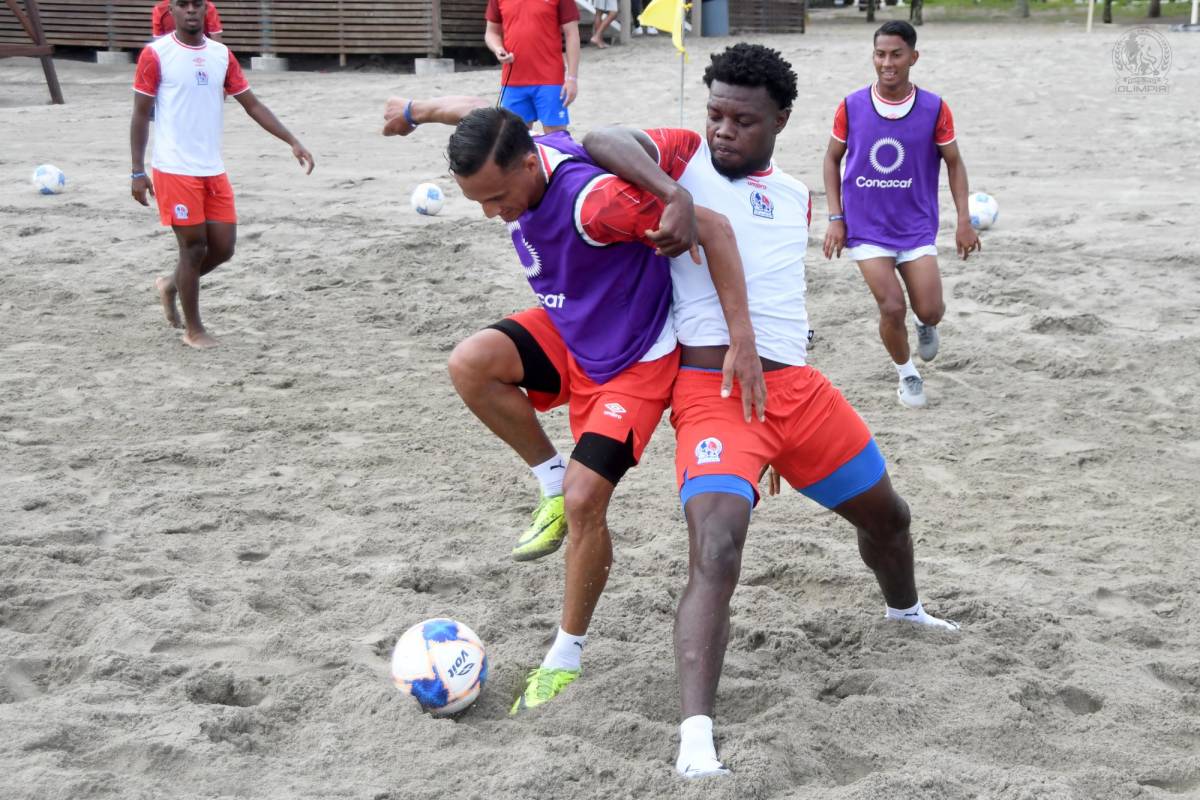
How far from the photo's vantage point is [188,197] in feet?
23.4

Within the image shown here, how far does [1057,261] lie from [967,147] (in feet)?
11.7

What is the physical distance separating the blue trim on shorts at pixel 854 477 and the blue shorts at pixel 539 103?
6.78 m

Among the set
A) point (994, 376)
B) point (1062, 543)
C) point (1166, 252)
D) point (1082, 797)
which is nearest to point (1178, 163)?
point (1166, 252)

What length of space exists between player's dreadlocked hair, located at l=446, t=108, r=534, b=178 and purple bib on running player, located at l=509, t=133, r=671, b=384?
0.16 metres

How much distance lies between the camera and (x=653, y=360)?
11.9 ft

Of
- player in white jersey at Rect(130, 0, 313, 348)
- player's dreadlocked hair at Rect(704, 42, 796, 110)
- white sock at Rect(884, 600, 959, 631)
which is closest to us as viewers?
player's dreadlocked hair at Rect(704, 42, 796, 110)

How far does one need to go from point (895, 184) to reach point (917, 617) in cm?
286

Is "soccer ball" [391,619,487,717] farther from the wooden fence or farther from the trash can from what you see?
the trash can

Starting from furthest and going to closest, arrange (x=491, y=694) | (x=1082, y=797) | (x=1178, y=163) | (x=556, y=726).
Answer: (x=1178, y=163) → (x=491, y=694) → (x=556, y=726) → (x=1082, y=797)

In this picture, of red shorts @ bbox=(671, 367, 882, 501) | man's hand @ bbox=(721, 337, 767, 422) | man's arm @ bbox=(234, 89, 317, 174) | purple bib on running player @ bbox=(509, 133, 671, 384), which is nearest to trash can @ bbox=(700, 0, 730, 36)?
man's arm @ bbox=(234, 89, 317, 174)

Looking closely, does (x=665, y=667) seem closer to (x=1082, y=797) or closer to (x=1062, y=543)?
(x=1082, y=797)

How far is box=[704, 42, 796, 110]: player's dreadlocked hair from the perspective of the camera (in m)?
3.55

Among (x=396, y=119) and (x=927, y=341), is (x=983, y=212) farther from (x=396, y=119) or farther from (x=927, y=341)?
(x=396, y=119)

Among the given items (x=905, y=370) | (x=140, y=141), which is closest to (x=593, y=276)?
(x=905, y=370)
